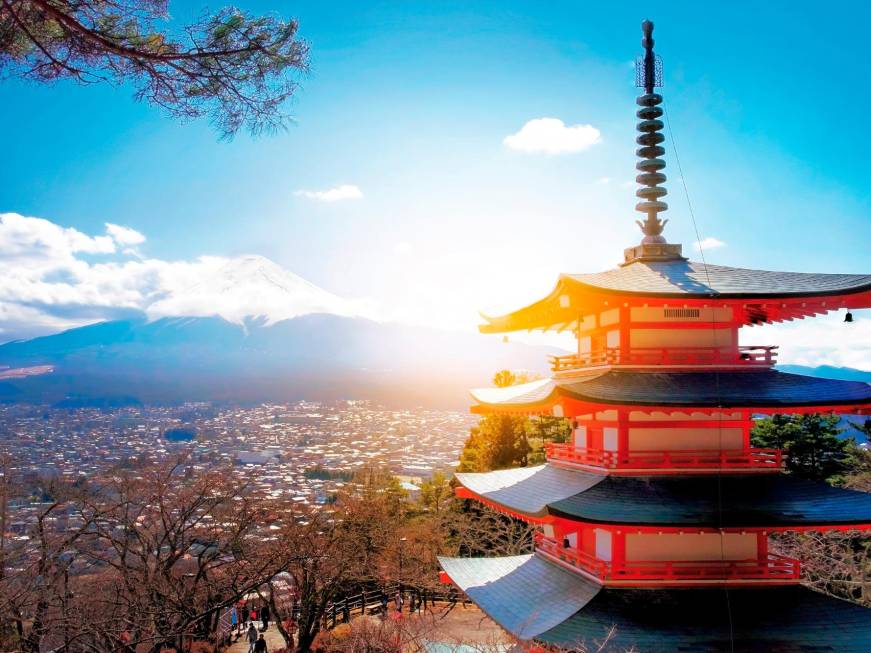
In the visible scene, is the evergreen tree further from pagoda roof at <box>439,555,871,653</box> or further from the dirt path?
the dirt path

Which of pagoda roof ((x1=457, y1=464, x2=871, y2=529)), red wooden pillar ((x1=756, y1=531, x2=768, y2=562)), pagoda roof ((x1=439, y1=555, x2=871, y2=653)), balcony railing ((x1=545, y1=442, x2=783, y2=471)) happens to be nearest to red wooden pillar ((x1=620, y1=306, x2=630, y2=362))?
balcony railing ((x1=545, y1=442, x2=783, y2=471))

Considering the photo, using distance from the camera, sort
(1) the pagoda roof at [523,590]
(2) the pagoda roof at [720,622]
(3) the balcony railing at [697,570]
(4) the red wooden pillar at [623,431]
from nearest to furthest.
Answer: (2) the pagoda roof at [720,622] < (1) the pagoda roof at [523,590] < (3) the balcony railing at [697,570] < (4) the red wooden pillar at [623,431]

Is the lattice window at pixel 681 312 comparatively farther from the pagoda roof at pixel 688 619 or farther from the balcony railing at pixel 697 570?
the pagoda roof at pixel 688 619

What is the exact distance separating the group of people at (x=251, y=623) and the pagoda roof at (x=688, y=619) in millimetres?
12901

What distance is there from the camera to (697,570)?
11.4m

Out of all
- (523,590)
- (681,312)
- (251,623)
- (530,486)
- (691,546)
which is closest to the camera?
(691,546)

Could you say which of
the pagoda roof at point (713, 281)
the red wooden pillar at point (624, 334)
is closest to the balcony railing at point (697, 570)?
the red wooden pillar at point (624, 334)

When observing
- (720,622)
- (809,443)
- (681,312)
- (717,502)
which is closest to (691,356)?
(681,312)

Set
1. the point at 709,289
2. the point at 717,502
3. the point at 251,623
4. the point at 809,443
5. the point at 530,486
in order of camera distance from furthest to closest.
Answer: the point at 809,443 → the point at 251,623 → the point at 530,486 → the point at 709,289 → the point at 717,502

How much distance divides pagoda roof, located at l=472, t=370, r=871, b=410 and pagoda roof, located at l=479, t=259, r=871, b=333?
4.40ft

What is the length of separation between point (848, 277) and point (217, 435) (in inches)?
3755

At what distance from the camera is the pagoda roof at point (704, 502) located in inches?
428

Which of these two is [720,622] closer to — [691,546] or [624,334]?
[691,546]

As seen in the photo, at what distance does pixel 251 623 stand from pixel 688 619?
60.0ft
